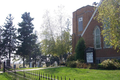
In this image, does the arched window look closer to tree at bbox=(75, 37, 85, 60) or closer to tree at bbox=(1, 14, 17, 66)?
tree at bbox=(75, 37, 85, 60)

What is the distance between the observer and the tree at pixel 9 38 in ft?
128

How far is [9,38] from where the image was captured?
39.7 m

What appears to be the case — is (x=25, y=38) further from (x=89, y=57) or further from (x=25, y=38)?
(x=89, y=57)

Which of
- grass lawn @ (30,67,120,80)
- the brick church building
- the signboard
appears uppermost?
the brick church building

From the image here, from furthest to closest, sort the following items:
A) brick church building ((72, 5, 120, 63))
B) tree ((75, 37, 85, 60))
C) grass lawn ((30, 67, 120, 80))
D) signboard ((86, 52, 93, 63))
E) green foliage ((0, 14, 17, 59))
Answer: green foliage ((0, 14, 17, 59))
tree ((75, 37, 85, 60))
signboard ((86, 52, 93, 63))
brick church building ((72, 5, 120, 63))
grass lawn ((30, 67, 120, 80))

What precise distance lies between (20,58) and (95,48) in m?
Answer: 28.7

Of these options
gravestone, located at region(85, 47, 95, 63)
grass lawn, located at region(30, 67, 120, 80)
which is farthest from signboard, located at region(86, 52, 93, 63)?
grass lawn, located at region(30, 67, 120, 80)

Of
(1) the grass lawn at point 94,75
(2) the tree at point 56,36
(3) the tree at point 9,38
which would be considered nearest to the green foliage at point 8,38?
(3) the tree at point 9,38

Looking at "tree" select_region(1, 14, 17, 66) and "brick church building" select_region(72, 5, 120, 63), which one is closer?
"brick church building" select_region(72, 5, 120, 63)

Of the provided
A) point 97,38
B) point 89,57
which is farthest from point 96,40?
point 89,57

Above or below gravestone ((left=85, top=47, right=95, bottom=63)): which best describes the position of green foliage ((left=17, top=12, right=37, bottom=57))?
above

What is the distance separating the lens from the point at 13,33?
4000 centimetres

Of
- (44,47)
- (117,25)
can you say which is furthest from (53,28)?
(117,25)

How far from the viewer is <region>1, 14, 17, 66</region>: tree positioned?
128 feet
